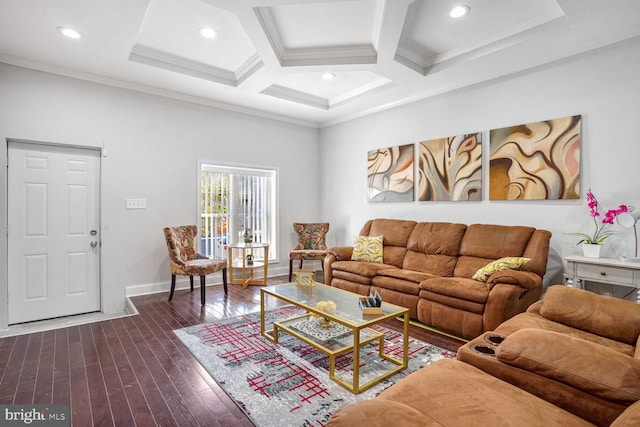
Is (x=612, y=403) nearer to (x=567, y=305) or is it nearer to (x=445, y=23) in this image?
(x=567, y=305)

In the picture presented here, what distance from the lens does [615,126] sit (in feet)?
9.82

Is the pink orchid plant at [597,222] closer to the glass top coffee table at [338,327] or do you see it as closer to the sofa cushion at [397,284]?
the sofa cushion at [397,284]

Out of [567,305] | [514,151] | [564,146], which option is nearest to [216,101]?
[514,151]

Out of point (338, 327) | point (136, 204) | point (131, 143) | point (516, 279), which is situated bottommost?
point (338, 327)

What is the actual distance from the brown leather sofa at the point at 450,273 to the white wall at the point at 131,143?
240 centimetres

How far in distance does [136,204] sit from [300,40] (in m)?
3.02

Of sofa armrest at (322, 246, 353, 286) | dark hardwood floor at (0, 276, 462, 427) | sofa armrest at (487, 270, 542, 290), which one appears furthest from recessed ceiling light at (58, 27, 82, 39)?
sofa armrest at (487, 270, 542, 290)

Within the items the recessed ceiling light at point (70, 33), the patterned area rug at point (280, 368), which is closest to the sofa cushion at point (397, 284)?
the patterned area rug at point (280, 368)

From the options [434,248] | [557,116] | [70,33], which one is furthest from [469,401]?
[70,33]

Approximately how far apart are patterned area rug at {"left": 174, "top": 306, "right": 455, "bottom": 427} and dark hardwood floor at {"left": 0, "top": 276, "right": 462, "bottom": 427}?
11cm

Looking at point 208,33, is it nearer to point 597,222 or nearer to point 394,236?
point 394,236

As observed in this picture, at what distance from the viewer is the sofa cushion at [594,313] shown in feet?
6.26

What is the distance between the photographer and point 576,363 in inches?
51.3

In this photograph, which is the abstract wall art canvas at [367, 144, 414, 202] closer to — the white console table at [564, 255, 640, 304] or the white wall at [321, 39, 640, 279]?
the white wall at [321, 39, 640, 279]
